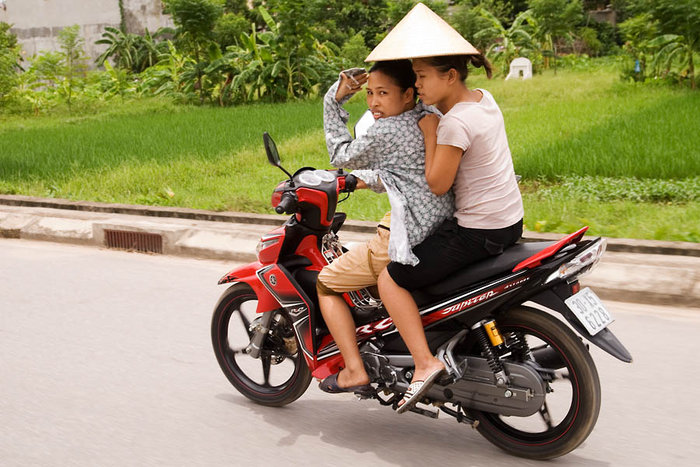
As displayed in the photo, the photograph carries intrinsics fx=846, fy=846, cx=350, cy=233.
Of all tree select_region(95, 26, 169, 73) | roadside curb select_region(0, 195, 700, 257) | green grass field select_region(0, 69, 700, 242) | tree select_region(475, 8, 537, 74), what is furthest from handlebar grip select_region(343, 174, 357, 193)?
tree select_region(95, 26, 169, 73)

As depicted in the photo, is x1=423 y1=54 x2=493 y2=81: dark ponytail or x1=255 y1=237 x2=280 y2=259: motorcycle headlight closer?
x1=423 y1=54 x2=493 y2=81: dark ponytail

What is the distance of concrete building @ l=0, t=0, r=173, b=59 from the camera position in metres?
26.4

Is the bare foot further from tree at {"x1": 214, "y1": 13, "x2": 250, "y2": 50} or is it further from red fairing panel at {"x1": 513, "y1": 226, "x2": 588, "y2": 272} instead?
tree at {"x1": 214, "y1": 13, "x2": 250, "y2": 50}

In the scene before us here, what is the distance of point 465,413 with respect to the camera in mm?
3352

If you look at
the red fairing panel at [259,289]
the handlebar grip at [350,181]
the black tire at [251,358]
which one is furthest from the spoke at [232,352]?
the handlebar grip at [350,181]

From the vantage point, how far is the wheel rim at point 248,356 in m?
3.82

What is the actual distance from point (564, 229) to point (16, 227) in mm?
4998

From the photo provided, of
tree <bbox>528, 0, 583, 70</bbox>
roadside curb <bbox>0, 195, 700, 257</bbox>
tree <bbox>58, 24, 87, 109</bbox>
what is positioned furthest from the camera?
tree <bbox>528, 0, 583, 70</bbox>

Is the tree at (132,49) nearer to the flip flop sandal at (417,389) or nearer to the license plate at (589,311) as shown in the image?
the flip flop sandal at (417,389)

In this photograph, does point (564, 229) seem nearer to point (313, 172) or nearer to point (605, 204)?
point (605, 204)

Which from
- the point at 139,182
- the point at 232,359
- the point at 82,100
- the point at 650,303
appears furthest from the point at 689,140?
the point at 82,100

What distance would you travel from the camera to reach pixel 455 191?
3139mm

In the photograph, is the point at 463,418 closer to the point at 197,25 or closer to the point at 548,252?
the point at 548,252

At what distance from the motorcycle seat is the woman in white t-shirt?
0.03m
